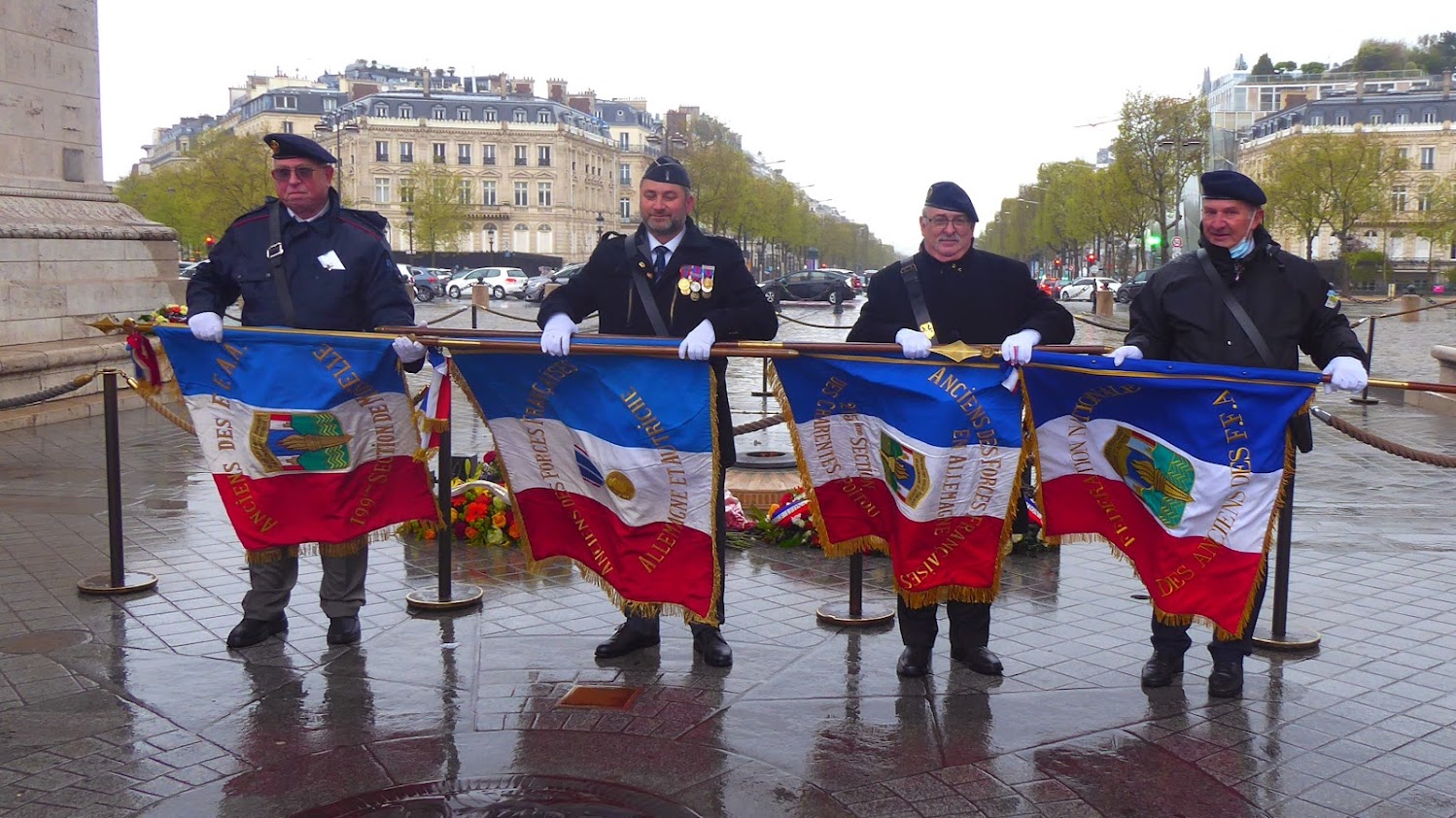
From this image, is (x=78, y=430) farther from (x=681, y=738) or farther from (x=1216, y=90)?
(x=1216, y=90)

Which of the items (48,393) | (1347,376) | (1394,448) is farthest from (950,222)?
(48,393)

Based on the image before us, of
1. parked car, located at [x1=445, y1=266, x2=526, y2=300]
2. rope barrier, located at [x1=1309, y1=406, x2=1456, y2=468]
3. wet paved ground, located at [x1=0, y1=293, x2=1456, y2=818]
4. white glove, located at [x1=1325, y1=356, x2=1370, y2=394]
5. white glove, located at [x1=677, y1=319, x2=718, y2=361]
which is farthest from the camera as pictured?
parked car, located at [x1=445, y1=266, x2=526, y2=300]

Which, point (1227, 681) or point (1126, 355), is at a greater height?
point (1126, 355)

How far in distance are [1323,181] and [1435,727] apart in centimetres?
7641

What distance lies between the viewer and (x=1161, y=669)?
5652 millimetres

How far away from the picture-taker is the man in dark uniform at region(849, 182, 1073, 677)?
577 cm

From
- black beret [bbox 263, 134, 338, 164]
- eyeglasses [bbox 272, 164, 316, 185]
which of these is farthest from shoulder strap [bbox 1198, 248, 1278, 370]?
eyeglasses [bbox 272, 164, 316, 185]

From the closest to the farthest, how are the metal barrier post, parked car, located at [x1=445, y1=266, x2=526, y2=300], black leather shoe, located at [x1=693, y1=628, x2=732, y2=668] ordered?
black leather shoe, located at [x1=693, y1=628, x2=732, y2=668] < the metal barrier post < parked car, located at [x1=445, y1=266, x2=526, y2=300]

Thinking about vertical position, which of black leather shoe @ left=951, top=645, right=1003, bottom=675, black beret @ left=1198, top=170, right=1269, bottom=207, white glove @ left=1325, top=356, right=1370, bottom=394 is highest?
black beret @ left=1198, top=170, right=1269, bottom=207

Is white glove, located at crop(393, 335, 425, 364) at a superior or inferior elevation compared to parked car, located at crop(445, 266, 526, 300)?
inferior

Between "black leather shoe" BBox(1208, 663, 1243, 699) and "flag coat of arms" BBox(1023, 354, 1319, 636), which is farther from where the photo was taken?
"black leather shoe" BBox(1208, 663, 1243, 699)

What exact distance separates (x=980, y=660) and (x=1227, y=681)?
40.4 inches

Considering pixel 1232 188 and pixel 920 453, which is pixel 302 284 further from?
pixel 1232 188

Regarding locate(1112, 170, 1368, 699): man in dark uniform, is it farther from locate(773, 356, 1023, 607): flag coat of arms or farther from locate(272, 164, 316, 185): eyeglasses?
locate(272, 164, 316, 185): eyeglasses
